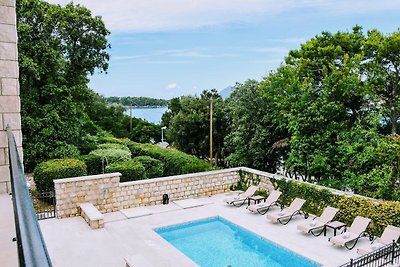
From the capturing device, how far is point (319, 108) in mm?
15289

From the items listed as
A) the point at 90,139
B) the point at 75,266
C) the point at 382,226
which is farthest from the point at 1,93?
the point at 90,139

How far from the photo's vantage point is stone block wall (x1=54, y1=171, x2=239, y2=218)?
12430mm

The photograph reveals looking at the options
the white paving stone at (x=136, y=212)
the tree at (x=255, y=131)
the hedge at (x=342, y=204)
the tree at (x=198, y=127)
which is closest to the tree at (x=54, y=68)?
the white paving stone at (x=136, y=212)

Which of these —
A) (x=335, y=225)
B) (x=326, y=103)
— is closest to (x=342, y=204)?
(x=335, y=225)

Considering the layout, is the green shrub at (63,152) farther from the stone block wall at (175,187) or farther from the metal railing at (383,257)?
the metal railing at (383,257)

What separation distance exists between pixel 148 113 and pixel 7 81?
46.8 meters

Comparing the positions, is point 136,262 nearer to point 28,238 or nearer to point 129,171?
point 129,171

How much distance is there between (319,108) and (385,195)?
4.20 metres

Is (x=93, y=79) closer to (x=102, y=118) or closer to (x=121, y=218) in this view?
(x=121, y=218)

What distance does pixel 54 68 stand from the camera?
671 inches

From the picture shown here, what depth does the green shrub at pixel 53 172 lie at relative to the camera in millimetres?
13180

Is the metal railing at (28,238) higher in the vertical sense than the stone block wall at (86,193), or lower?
Result: higher

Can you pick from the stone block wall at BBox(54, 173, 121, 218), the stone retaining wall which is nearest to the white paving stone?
the stone retaining wall

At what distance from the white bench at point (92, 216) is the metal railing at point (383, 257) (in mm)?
7324
